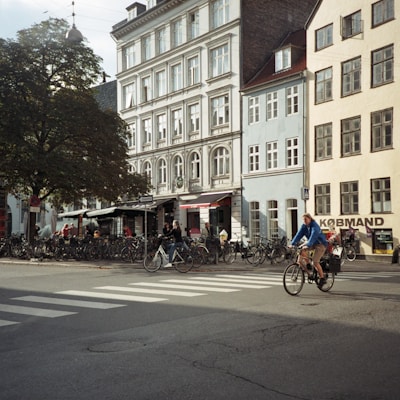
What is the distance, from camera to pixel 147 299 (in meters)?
11.6

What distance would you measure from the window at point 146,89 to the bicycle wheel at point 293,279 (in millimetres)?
34651

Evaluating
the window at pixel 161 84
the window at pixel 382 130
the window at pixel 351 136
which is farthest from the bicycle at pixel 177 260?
the window at pixel 161 84

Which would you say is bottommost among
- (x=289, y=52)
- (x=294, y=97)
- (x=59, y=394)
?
(x=59, y=394)

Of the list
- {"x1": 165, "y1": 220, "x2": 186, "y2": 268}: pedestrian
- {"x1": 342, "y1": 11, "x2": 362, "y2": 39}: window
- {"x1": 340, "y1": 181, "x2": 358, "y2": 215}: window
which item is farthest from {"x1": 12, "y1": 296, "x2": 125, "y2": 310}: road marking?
{"x1": 342, "y1": 11, "x2": 362, "y2": 39}: window

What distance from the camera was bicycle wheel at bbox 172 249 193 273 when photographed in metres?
18.9

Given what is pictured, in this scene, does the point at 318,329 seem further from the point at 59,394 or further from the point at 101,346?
the point at 59,394

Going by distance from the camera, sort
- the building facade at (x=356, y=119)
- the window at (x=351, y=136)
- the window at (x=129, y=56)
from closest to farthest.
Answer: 1. the building facade at (x=356, y=119)
2. the window at (x=351, y=136)
3. the window at (x=129, y=56)

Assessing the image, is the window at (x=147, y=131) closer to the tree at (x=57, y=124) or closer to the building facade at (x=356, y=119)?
the tree at (x=57, y=124)

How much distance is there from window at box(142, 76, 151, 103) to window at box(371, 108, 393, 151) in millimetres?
21866

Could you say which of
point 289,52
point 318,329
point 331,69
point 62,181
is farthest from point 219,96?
point 318,329

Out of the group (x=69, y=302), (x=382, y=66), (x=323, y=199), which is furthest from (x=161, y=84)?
(x=69, y=302)

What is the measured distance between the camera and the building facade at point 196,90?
36281mm

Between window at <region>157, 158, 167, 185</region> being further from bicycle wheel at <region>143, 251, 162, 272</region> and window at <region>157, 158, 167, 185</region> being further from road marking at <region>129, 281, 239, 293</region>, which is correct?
road marking at <region>129, 281, 239, 293</region>

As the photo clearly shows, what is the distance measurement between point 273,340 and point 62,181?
863 inches
